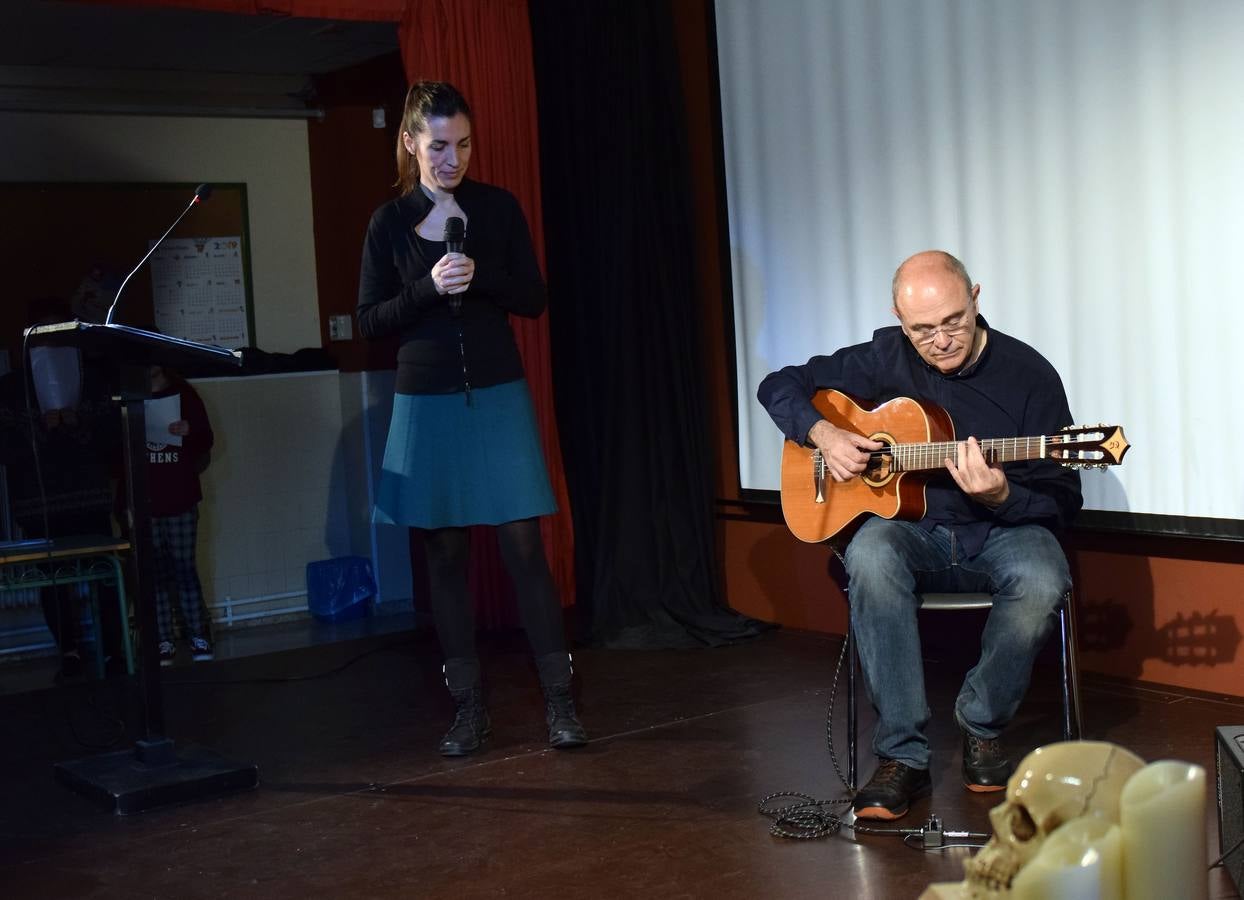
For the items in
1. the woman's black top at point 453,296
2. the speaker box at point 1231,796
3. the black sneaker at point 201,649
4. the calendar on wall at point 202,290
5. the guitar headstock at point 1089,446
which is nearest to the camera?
the speaker box at point 1231,796

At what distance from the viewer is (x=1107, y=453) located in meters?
2.51

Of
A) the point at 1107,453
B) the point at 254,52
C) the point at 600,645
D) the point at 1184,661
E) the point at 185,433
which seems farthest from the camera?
the point at 254,52

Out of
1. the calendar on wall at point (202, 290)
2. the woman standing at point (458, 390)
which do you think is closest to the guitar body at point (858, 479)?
the woman standing at point (458, 390)

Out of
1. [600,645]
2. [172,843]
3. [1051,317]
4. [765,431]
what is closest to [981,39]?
[1051,317]

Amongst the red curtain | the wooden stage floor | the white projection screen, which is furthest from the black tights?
the red curtain

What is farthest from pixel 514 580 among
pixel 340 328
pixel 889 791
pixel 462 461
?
pixel 340 328

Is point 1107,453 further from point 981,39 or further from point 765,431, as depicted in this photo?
point 765,431

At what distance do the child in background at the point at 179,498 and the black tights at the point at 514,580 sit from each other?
2263 mm

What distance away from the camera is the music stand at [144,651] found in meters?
2.97

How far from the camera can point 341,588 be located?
5949mm

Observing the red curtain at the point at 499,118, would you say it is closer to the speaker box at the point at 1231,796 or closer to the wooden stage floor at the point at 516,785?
the wooden stage floor at the point at 516,785

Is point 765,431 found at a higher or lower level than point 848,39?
lower

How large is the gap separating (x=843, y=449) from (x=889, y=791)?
2.24ft

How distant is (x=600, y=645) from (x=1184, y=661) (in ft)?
5.80
